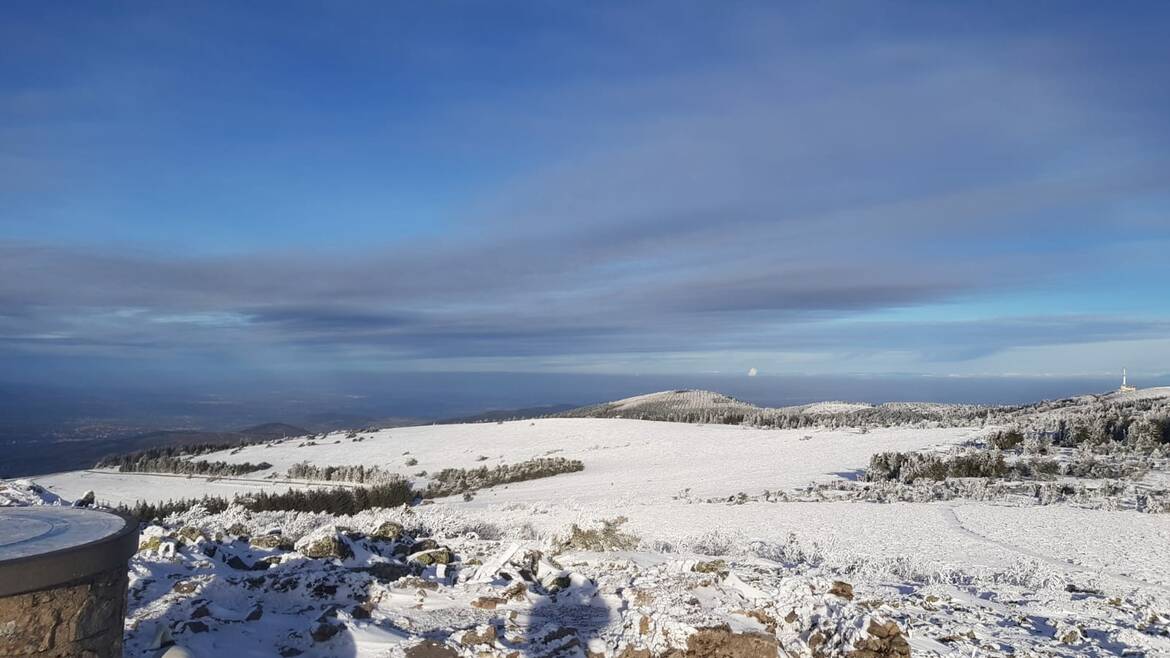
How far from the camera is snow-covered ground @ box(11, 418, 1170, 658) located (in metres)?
7.07

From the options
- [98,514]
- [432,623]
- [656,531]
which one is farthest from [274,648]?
[656,531]

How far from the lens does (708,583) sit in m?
8.83

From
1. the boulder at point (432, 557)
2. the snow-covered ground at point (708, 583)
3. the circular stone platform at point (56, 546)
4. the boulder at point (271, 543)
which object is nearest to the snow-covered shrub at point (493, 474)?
the snow-covered ground at point (708, 583)

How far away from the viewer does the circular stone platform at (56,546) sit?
4.03 metres

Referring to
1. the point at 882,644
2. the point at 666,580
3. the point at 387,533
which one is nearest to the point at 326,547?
the point at 387,533

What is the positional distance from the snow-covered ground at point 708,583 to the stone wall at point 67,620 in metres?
1.98

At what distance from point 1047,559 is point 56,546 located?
13716mm

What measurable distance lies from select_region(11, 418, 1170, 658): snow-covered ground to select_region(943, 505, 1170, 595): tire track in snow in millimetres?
53

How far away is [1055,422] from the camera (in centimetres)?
2984

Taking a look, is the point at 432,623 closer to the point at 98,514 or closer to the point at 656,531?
the point at 98,514

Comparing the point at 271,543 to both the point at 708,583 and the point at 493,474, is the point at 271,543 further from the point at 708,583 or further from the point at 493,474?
the point at 493,474

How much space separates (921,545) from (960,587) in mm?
3877

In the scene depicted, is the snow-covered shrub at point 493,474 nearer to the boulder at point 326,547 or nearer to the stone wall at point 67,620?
the boulder at point 326,547

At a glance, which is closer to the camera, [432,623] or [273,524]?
[432,623]
